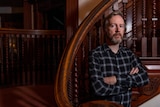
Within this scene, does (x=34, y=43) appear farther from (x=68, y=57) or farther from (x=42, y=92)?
(x=68, y=57)

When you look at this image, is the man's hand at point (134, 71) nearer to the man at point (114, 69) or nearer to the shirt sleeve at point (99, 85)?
the man at point (114, 69)

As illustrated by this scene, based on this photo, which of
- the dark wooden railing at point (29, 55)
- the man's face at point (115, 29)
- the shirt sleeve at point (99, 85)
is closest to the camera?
the shirt sleeve at point (99, 85)

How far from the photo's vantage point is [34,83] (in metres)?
4.49

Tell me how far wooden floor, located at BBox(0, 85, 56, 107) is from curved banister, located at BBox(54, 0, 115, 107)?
1257 millimetres

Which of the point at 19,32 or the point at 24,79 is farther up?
the point at 19,32

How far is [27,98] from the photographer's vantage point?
3117 mm

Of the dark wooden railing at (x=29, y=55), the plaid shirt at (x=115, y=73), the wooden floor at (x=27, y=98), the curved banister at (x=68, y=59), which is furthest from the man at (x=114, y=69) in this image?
the dark wooden railing at (x=29, y=55)

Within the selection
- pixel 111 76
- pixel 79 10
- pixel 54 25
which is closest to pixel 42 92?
pixel 79 10

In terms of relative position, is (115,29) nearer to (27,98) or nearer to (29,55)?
(27,98)

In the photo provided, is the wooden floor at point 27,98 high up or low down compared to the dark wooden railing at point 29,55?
down

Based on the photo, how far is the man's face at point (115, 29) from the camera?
1826 mm

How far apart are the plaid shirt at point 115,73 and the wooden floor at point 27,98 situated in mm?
1120

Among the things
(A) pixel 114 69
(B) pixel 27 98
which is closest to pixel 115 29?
(A) pixel 114 69

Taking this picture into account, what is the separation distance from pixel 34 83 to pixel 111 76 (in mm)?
2914
